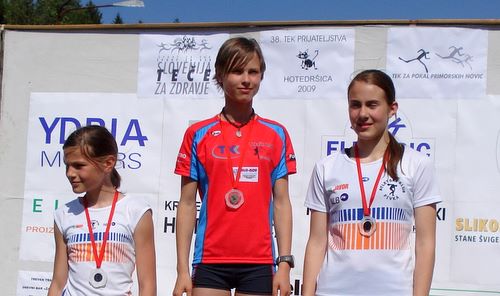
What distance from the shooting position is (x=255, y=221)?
3.47 meters

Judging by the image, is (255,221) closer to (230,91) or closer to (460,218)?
(230,91)

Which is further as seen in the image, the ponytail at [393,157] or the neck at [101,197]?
the neck at [101,197]

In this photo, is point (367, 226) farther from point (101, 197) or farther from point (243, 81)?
point (101, 197)

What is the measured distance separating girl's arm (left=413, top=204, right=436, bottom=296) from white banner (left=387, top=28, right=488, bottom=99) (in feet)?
6.13

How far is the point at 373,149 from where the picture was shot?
3.12 m

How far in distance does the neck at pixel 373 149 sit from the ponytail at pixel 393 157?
0.03m

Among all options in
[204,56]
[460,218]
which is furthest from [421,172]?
[204,56]

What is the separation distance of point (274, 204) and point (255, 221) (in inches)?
6.8

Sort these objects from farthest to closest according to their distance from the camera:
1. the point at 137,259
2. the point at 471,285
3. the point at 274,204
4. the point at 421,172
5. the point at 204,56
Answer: the point at 204,56 < the point at 471,285 < the point at 274,204 < the point at 137,259 < the point at 421,172

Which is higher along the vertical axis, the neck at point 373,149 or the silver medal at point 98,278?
the neck at point 373,149

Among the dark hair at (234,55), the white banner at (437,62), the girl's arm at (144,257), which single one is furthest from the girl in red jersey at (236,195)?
the white banner at (437,62)

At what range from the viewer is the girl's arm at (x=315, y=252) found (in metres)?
3.10

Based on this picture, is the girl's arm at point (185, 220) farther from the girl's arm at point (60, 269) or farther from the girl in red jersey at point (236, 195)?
the girl's arm at point (60, 269)

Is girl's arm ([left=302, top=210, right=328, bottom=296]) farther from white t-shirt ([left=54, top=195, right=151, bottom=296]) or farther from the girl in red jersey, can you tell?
white t-shirt ([left=54, top=195, right=151, bottom=296])
